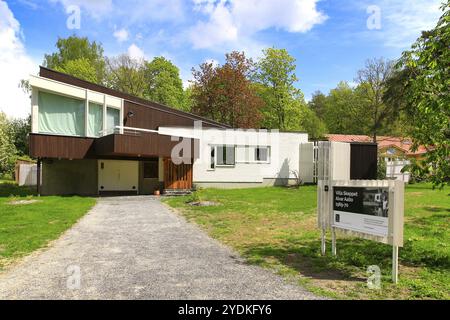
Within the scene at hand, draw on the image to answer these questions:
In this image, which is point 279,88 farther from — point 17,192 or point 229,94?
point 17,192

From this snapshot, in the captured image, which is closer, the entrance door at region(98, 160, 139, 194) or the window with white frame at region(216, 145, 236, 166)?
the entrance door at region(98, 160, 139, 194)

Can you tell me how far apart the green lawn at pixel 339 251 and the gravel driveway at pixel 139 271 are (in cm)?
56

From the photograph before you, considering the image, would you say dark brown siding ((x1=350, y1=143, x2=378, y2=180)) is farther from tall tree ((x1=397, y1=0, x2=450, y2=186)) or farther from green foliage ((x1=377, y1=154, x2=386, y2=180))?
tall tree ((x1=397, y1=0, x2=450, y2=186))

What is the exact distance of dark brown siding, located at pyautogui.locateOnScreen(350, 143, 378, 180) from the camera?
78.6ft

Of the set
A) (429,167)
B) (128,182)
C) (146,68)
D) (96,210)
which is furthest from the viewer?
(146,68)

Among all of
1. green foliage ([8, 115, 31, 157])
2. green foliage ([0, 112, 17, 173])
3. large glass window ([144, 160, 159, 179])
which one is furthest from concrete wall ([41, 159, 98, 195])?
green foliage ([8, 115, 31, 157])

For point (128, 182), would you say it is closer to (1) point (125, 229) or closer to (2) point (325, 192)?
(1) point (125, 229)

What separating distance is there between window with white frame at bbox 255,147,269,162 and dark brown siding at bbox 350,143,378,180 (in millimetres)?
5828

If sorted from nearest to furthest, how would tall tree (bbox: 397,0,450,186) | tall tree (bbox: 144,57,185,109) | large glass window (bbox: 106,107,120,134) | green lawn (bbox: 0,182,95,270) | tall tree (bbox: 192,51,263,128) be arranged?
tall tree (bbox: 397,0,450,186) < green lawn (bbox: 0,182,95,270) < large glass window (bbox: 106,107,120,134) < tall tree (bbox: 192,51,263,128) < tall tree (bbox: 144,57,185,109)

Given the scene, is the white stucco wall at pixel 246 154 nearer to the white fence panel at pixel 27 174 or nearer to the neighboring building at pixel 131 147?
the neighboring building at pixel 131 147

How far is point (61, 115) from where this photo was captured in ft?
62.0

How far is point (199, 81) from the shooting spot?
4128 centimetres
